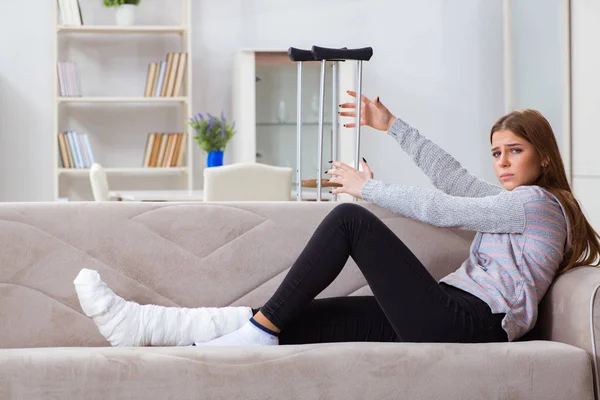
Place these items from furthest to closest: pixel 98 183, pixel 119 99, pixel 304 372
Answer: pixel 119 99
pixel 98 183
pixel 304 372

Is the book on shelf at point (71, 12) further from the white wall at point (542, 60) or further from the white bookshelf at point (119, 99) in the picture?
the white wall at point (542, 60)

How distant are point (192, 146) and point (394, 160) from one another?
1.49m

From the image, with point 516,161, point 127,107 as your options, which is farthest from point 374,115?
point 127,107

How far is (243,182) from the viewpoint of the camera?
147 inches

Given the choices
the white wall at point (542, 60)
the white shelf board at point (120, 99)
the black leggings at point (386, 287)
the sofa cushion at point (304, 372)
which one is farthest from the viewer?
the white shelf board at point (120, 99)

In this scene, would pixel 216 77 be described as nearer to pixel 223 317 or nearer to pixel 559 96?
pixel 559 96

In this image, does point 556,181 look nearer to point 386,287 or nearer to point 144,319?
point 386,287

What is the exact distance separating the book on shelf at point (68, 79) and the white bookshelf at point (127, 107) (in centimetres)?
4

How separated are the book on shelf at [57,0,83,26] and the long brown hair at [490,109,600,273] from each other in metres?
3.88

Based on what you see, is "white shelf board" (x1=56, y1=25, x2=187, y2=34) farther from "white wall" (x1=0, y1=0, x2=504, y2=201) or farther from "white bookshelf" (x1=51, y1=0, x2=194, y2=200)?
"white wall" (x1=0, y1=0, x2=504, y2=201)

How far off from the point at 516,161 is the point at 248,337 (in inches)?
33.0

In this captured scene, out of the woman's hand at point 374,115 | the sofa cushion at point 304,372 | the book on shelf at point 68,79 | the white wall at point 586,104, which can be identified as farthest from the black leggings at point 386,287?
the book on shelf at point 68,79

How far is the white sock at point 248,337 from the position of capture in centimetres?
202

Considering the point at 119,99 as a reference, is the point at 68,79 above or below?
above
